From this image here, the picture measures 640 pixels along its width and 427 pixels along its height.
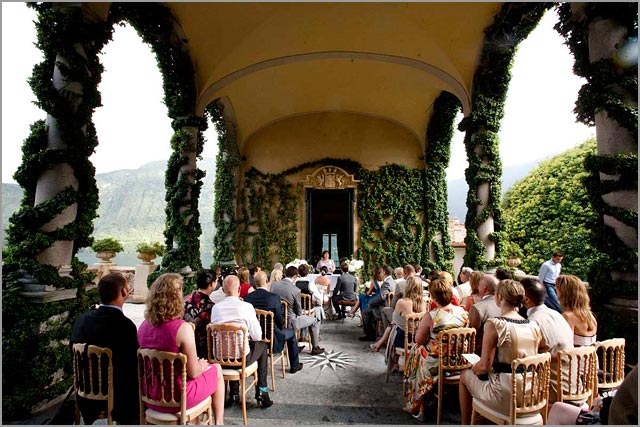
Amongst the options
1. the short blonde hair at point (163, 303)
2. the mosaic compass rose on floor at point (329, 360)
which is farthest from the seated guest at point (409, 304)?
the short blonde hair at point (163, 303)

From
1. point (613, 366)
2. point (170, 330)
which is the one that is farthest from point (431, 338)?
point (170, 330)

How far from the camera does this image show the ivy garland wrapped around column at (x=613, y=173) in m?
2.98

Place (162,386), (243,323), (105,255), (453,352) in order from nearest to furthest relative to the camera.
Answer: (162,386) < (453,352) < (243,323) < (105,255)

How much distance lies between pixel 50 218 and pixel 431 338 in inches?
151

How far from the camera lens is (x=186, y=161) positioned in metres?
6.11

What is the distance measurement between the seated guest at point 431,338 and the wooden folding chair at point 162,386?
1.89 m

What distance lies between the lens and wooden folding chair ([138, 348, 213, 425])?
6.15 ft

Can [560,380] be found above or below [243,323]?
below

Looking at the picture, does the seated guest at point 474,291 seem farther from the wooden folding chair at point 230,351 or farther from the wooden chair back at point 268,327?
the wooden folding chair at point 230,351

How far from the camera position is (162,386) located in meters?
1.91

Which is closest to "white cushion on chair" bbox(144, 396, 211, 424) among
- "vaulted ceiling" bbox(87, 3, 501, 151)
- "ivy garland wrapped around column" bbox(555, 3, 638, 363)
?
"ivy garland wrapped around column" bbox(555, 3, 638, 363)

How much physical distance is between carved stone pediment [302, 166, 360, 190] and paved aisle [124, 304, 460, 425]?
6473 mm

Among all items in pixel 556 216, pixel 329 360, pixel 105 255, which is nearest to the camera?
pixel 329 360

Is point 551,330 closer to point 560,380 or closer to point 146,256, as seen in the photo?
point 560,380
